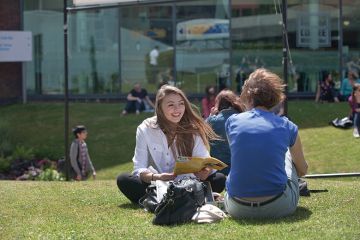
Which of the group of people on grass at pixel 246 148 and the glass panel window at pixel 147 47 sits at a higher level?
the glass panel window at pixel 147 47


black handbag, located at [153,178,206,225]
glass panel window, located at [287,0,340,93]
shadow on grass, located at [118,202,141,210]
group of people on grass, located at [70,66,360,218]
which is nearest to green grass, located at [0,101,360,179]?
glass panel window, located at [287,0,340,93]

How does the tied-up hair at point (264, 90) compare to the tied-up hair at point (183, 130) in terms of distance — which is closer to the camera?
the tied-up hair at point (264, 90)

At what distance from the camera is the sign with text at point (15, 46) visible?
84.3ft

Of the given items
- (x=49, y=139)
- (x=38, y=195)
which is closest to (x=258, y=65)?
(x=49, y=139)

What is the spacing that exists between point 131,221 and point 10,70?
21.1 m

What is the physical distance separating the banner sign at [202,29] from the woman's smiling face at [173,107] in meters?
18.2

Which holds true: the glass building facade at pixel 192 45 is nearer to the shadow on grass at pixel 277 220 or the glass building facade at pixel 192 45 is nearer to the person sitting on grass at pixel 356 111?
the person sitting on grass at pixel 356 111

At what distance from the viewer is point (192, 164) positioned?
22.9 ft

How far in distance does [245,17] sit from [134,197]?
18.4m

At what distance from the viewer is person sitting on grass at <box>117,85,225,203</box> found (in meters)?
7.41

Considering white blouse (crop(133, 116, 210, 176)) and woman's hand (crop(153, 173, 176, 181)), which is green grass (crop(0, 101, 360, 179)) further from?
woman's hand (crop(153, 173, 176, 181))

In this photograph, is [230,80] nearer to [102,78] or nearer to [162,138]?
[102,78]

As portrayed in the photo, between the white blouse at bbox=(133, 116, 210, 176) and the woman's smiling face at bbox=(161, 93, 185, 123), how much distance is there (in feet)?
0.62

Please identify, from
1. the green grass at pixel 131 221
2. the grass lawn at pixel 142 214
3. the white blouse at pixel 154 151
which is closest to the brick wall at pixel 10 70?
the grass lawn at pixel 142 214
